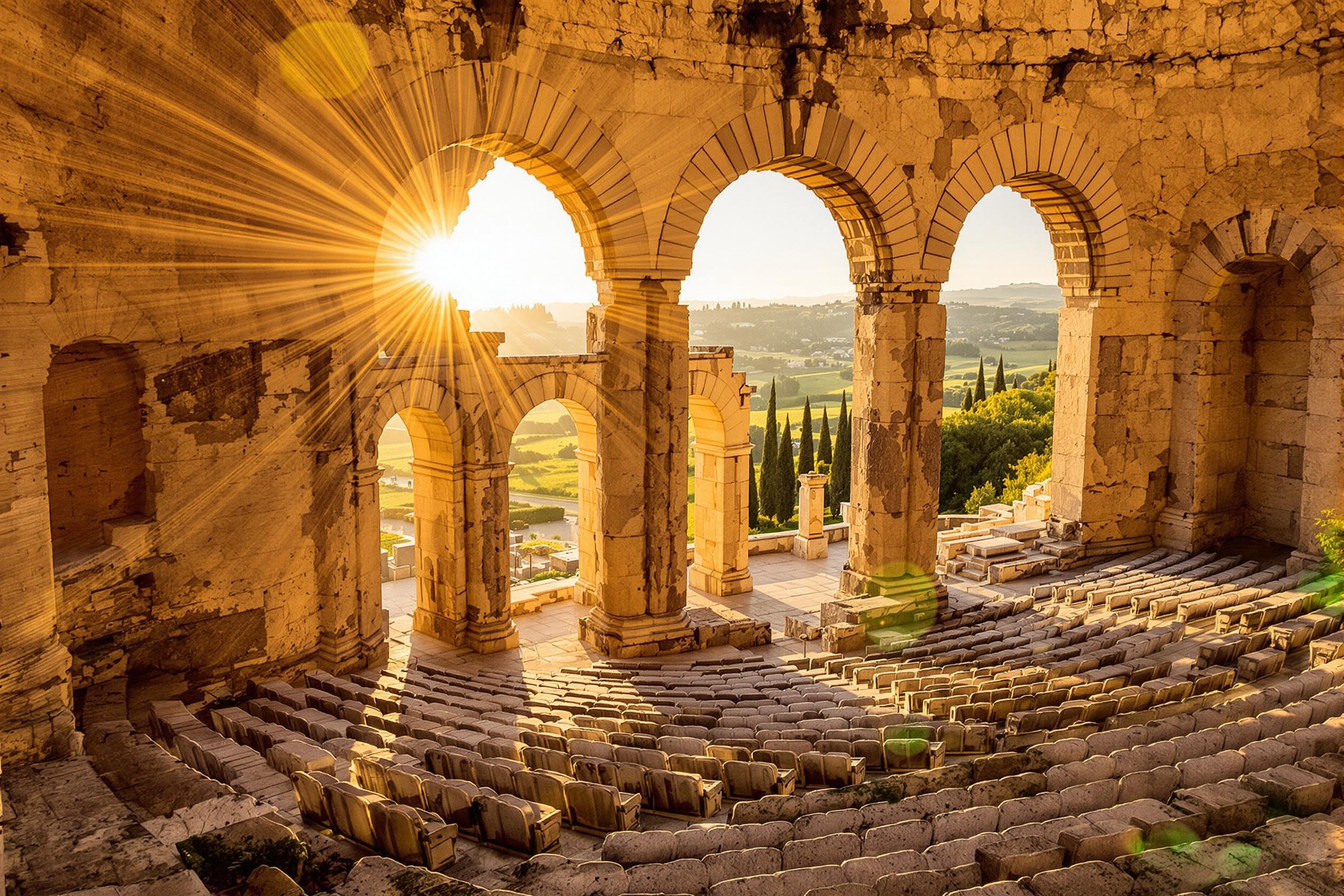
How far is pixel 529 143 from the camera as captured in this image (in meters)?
10.4

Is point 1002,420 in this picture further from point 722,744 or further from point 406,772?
point 406,772

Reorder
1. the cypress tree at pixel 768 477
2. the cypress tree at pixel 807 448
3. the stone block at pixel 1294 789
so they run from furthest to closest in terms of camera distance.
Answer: the cypress tree at pixel 807 448 < the cypress tree at pixel 768 477 < the stone block at pixel 1294 789

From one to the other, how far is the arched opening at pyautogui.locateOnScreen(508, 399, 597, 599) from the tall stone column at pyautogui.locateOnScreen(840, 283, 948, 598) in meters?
4.38

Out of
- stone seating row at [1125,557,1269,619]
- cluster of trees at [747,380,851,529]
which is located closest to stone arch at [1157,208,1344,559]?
stone seating row at [1125,557,1269,619]

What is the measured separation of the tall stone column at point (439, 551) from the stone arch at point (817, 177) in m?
4.71

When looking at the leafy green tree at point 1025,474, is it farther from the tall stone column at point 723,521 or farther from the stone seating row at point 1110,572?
the tall stone column at point 723,521

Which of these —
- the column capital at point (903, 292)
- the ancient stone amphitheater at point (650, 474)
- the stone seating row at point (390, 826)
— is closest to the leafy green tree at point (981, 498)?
the ancient stone amphitheater at point (650, 474)

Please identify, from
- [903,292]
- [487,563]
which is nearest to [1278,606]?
Answer: [903,292]

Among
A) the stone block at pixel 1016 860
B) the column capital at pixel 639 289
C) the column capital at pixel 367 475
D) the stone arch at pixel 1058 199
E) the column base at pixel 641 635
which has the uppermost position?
the stone arch at pixel 1058 199

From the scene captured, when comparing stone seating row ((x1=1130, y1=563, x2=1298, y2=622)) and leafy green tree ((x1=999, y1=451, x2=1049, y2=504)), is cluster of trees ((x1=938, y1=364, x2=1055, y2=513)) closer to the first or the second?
leafy green tree ((x1=999, y1=451, x2=1049, y2=504))

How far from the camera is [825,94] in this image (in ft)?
37.8

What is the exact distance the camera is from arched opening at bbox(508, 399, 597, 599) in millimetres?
15859

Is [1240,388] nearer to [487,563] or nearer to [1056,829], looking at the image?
[487,563]

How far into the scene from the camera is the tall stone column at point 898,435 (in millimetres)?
12328
